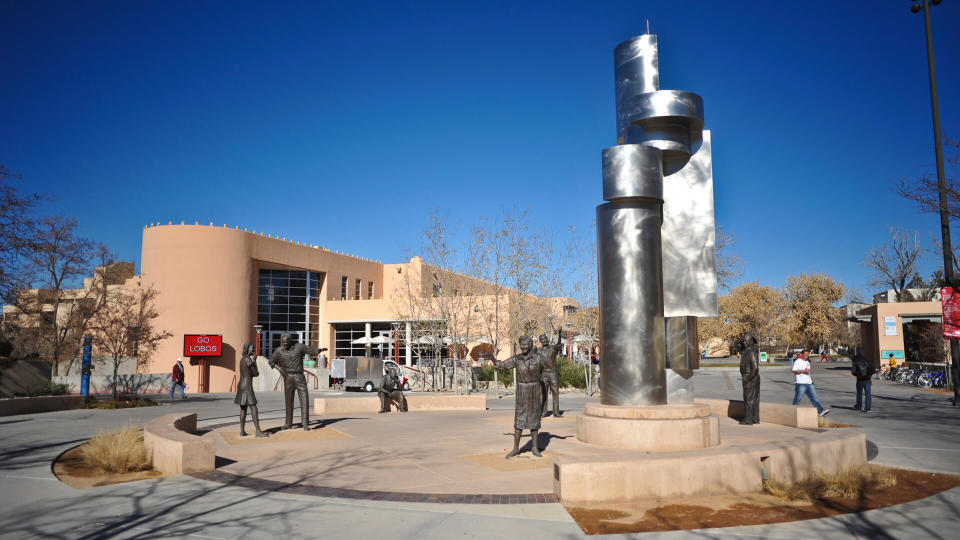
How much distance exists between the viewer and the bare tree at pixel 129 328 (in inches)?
1037

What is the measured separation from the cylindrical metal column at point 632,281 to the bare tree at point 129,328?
21591 mm

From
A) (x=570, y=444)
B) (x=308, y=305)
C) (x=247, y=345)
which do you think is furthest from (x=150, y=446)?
(x=308, y=305)

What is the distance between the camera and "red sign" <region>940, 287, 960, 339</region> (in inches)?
698

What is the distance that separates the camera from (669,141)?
409 inches

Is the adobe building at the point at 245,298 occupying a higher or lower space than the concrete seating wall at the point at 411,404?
higher

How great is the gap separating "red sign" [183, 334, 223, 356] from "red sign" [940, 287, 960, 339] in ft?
105

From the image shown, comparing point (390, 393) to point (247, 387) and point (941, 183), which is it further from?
point (941, 183)

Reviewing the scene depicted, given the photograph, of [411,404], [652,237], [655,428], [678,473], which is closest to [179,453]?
[678,473]

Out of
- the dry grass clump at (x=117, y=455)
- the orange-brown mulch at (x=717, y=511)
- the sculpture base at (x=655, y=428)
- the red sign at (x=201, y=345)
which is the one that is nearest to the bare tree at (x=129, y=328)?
the red sign at (x=201, y=345)

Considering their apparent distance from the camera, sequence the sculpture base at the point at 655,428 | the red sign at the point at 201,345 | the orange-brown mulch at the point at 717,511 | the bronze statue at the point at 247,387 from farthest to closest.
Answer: the red sign at the point at 201,345 < the bronze statue at the point at 247,387 < the sculpture base at the point at 655,428 < the orange-brown mulch at the point at 717,511

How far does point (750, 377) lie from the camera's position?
A: 11.6 m

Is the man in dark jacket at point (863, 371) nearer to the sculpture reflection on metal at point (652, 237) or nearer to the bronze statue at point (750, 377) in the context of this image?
the bronze statue at point (750, 377)

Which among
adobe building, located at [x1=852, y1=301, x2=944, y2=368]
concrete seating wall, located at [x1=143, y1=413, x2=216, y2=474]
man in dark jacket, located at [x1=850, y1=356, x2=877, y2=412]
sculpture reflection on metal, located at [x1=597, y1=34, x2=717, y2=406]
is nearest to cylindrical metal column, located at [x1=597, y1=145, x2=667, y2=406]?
sculpture reflection on metal, located at [x1=597, y1=34, x2=717, y2=406]

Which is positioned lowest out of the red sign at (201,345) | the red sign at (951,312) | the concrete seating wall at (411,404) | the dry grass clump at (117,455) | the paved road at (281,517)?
the concrete seating wall at (411,404)
